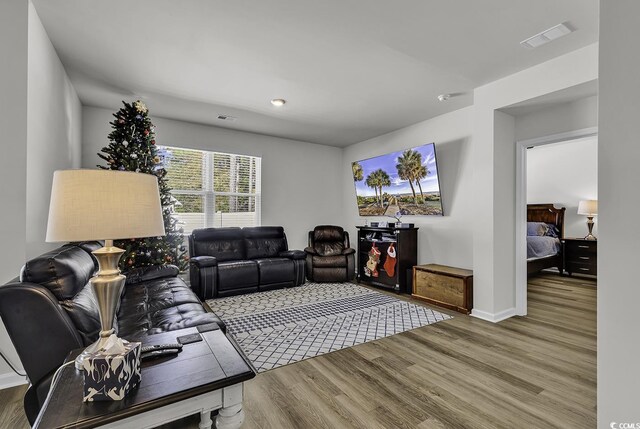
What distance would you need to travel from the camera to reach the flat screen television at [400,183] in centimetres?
448

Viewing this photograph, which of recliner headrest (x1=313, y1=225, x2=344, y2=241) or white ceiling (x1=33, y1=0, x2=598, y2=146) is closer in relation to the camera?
white ceiling (x1=33, y1=0, x2=598, y2=146)

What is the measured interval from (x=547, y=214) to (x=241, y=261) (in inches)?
254

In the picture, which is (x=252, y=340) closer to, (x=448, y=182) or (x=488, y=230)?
(x=488, y=230)

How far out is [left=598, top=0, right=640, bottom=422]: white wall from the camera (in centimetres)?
106

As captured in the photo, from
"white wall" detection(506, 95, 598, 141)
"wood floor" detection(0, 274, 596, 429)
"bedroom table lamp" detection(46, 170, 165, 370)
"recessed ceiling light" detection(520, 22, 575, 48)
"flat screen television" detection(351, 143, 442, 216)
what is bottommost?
"wood floor" detection(0, 274, 596, 429)

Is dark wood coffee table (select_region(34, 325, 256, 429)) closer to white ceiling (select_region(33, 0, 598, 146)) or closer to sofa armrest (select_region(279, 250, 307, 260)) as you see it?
white ceiling (select_region(33, 0, 598, 146))

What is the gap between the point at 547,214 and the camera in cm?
647

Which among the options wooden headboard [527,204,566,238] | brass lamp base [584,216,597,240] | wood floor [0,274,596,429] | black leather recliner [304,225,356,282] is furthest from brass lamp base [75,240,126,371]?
wooden headboard [527,204,566,238]

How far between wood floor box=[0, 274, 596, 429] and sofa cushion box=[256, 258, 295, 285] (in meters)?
2.24

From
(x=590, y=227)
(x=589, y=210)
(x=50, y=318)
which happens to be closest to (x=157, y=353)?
(x=50, y=318)

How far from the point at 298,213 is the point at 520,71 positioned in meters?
4.05

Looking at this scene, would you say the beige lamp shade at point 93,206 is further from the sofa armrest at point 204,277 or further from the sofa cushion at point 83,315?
the sofa armrest at point 204,277

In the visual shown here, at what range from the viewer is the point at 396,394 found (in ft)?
6.48

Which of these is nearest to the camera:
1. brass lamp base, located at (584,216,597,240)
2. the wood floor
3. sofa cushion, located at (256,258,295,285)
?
the wood floor
